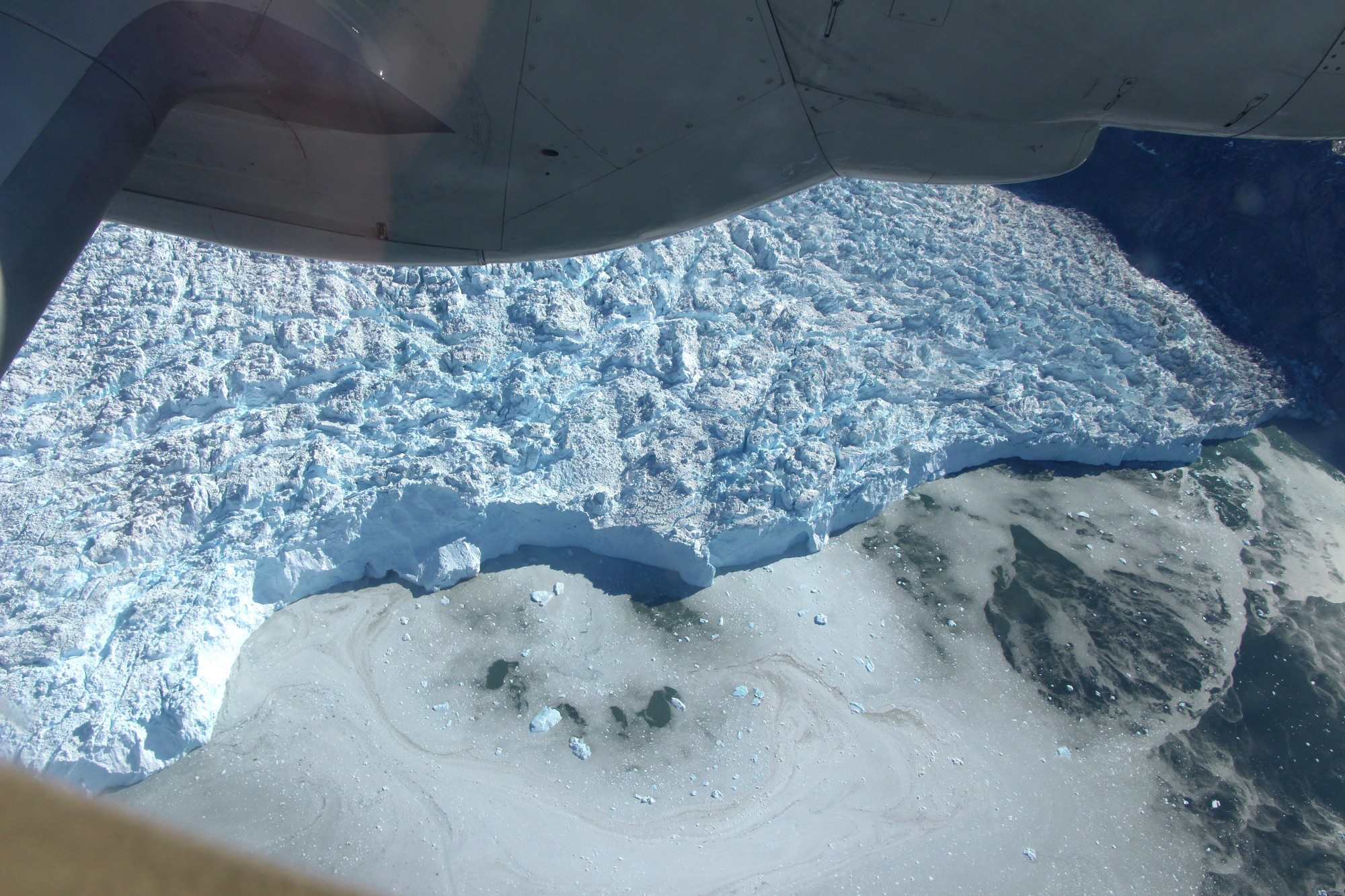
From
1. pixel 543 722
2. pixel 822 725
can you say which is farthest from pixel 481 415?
pixel 822 725

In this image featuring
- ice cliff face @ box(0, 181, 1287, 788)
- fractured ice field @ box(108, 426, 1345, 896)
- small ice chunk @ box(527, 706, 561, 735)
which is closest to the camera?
fractured ice field @ box(108, 426, 1345, 896)

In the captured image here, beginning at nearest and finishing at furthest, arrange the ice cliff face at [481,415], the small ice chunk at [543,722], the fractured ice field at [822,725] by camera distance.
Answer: the fractured ice field at [822,725]
the ice cliff face at [481,415]
the small ice chunk at [543,722]

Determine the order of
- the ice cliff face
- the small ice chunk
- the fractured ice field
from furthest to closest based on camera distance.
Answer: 1. the small ice chunk
2. the ice cliff face
3. the fractured ice field

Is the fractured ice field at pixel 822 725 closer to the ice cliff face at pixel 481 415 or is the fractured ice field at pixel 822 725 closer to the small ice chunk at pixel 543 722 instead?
the small ice chunk at pixel 543 722

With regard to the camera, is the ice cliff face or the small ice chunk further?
the small ice chunk

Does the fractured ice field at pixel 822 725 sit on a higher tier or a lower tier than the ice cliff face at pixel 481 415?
lower

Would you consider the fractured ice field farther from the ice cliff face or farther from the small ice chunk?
the ice cliff face

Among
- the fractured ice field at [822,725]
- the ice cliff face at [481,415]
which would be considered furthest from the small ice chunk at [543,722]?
the ice cliff face at [481,415]

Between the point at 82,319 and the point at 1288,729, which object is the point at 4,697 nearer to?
the point at 82,319

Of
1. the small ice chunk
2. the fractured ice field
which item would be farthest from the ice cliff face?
the small ice chunk
